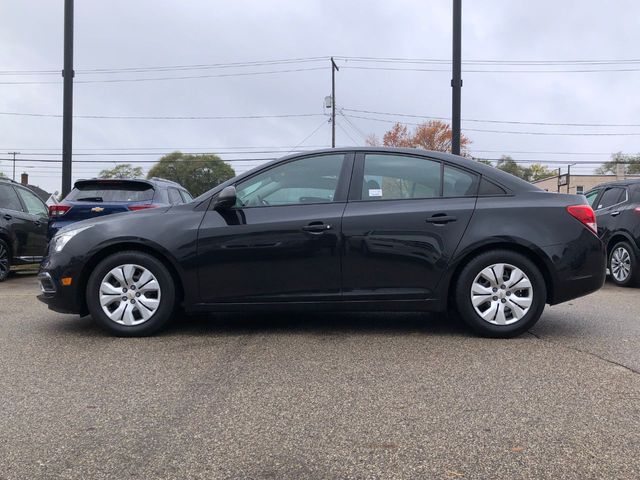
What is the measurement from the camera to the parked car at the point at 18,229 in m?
9.31

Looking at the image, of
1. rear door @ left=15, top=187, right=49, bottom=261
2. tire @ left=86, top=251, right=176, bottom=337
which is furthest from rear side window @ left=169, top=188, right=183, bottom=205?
tire @ left=86, top=251, right=176, bottom=337

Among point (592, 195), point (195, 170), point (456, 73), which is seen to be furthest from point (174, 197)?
point (195, 170)

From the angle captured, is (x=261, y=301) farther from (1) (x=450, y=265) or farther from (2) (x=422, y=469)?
(2) (x=422, y=469)

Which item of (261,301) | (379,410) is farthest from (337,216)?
(379,410)

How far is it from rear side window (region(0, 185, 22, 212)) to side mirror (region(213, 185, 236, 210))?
6.33 m

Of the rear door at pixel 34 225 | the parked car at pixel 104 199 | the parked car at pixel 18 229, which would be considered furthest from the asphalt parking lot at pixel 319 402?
the rear door at pixel 34 225

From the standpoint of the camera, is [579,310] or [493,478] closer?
[493,478]

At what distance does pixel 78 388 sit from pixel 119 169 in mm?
63733

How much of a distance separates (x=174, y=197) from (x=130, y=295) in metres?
4.32

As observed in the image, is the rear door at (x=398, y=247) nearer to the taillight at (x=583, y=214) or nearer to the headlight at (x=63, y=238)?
the taillight at (x=583, y=214)

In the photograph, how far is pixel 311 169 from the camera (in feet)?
16.6

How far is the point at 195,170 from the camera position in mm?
60562

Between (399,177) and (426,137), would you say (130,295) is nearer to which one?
(399,177)

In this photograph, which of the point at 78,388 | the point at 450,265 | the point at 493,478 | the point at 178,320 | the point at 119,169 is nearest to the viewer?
the point at 493,478
